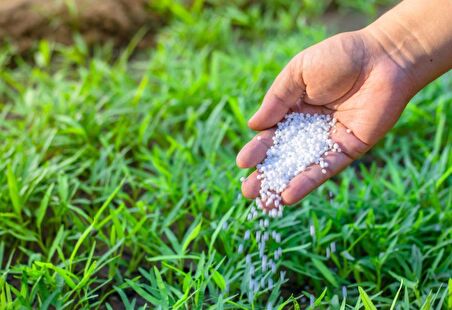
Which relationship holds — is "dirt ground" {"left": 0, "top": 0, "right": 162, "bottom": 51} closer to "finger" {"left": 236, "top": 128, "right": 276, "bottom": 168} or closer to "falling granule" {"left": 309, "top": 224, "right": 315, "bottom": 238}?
"finger" {"left": 236, "top": 128, "right": 276, "bottom": 168}

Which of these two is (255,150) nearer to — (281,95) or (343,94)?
(281,95)

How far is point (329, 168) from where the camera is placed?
6.70ft

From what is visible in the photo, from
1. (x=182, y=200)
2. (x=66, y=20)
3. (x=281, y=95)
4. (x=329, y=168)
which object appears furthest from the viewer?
(x=66, y=20)

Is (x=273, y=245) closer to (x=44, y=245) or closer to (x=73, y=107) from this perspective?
(x=44, y=245)

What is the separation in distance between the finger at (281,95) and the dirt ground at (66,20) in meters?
1.82

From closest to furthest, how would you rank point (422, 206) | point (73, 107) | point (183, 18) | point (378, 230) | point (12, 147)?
point (378, 230) → point (422, 206) → point (12, 147) → point (73, 107) → point (183, 18)

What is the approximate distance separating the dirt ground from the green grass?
235 millimetres

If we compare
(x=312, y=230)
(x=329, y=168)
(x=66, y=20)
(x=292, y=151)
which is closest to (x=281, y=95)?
(x=292, y=151)

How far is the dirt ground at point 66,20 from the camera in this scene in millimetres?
3562

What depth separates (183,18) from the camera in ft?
12.3

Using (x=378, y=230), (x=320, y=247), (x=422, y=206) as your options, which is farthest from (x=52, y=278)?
(x=422, y=206)

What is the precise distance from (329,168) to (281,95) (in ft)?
0.99

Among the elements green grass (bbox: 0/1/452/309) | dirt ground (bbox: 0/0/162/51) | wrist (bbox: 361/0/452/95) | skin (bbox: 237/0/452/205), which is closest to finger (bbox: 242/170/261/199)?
skin (bbox: 237/0/452/205)

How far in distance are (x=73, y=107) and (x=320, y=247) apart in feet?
4.29
